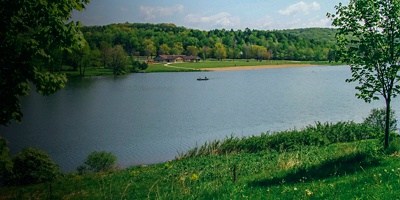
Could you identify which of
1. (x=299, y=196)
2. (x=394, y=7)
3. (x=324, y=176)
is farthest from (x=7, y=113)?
(x=394, y=7)

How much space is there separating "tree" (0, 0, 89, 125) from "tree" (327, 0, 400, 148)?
29.3 feet

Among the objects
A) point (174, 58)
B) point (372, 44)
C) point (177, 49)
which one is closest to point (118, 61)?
point (174, 58)

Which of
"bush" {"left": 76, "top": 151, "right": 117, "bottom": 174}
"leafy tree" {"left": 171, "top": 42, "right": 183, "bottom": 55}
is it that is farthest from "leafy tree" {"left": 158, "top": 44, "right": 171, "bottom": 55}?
"bush" {"left": 76, "top": 151, "right": 117, "bottom": 174}

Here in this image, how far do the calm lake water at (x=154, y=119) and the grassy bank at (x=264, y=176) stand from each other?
287 inches

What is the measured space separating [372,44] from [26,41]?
10632mm

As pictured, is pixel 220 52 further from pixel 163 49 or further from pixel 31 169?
pixel 31 169

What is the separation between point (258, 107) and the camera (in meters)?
49.5

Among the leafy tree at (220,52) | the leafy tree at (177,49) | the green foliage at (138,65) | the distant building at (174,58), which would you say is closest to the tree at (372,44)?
the green foliage at (138,65)

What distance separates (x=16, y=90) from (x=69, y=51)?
5.34 feet

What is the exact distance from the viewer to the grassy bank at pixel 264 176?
7.70m

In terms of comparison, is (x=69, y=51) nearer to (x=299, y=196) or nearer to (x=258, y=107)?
(x=299, y=196)

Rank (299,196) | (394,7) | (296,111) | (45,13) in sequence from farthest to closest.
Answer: (296,111), (394,7), (45,13), (299,196)

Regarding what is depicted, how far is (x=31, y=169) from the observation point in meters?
19.7

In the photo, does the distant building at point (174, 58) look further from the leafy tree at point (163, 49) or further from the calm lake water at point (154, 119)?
the calm lake water at point (154, 119)
